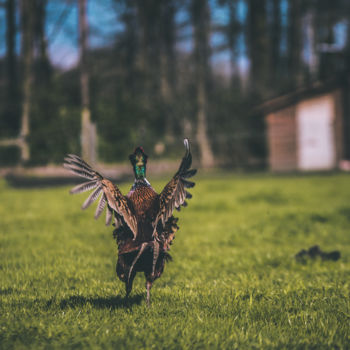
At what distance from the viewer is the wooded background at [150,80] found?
23.9 m

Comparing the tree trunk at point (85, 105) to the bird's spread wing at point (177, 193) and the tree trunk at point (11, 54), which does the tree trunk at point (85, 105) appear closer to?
the tree trunk at point (11, 54)

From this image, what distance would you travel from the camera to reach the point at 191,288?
14.8 ft

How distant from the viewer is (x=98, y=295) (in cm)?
A: 417

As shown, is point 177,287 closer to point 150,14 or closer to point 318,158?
point 318,158

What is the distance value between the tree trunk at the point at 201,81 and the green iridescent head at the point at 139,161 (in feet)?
83.5

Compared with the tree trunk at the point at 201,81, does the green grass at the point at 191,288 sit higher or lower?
lower

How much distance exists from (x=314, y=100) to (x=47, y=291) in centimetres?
2397

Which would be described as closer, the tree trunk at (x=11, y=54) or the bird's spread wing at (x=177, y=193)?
the bird's spread wing at (x=177, y=193)

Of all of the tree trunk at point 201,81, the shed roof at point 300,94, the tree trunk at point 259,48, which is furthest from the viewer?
the tree trunk at point 259,48

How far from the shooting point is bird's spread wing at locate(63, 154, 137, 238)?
2.94m

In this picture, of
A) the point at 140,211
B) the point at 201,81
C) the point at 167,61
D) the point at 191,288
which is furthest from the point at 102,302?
the point at 167,61

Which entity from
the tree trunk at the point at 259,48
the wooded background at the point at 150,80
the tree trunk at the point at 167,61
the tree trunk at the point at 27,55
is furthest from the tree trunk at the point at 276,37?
the tree trunk at the point at 27,55

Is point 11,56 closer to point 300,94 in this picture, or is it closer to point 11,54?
point 11,54

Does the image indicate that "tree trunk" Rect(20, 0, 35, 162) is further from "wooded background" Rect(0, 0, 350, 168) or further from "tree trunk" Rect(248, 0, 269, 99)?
"tree trunk" Rect(248, 0, 269, 99)
